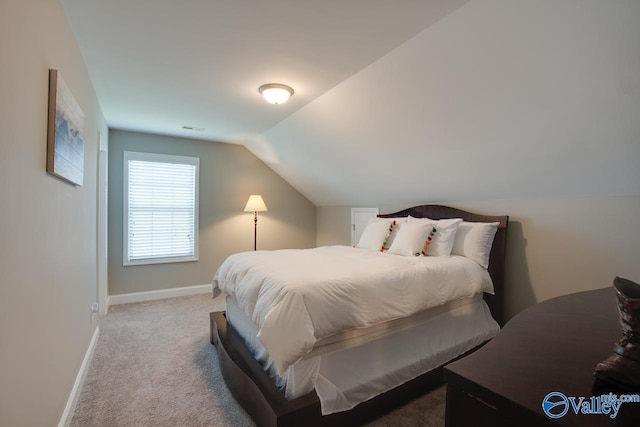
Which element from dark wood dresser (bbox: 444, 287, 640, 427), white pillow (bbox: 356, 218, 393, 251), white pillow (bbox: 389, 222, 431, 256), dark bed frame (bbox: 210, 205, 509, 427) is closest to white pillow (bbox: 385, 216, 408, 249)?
white pillow (bbox: 356, 218, 393, 251)

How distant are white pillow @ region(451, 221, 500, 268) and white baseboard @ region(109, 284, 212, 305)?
3750mm

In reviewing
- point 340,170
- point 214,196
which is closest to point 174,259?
point 214,196

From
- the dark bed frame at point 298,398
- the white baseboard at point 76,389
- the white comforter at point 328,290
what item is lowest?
the white baseboard at point 76,389

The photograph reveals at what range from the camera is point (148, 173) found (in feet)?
14.3

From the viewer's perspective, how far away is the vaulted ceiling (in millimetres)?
1686

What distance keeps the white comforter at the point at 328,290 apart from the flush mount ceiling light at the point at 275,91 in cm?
146

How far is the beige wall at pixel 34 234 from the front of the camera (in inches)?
42.0

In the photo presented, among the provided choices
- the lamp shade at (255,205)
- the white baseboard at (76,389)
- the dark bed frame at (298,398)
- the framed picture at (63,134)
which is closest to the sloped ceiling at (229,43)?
the framed picture at (63,134)

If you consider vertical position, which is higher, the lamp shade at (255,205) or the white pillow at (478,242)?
the lamp shade at (255,205)

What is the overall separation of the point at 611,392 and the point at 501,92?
1941 millimetres

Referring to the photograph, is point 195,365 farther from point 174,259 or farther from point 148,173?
point 148,173

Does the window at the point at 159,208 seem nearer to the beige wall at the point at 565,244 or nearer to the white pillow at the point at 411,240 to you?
the white pillow at the point at 411,240

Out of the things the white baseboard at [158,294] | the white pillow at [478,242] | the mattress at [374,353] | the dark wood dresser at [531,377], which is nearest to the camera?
the dark wood dresser at [531,377]

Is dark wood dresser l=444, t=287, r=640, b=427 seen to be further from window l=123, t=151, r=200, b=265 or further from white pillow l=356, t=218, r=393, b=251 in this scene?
window l=123, t=151, r=200, b=265
